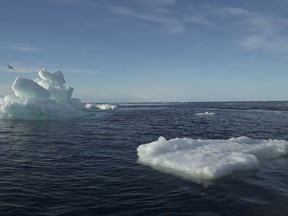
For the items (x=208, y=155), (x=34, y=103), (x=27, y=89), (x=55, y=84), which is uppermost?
(x=55, y=84)

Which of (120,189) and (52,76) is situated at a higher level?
(52,76)

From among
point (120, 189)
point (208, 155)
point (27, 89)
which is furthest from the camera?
point (27, 89)

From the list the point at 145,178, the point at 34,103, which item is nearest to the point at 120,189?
the point at 145,178

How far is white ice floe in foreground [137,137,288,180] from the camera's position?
12.1 meters

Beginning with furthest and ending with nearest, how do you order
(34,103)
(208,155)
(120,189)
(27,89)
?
1. (27,89)
2. (34,103)
3. (208,155)
4. (120,189)

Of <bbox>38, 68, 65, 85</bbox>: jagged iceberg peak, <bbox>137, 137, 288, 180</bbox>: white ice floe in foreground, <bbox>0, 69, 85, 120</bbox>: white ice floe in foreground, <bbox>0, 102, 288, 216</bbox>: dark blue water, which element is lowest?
<bbox>0, 102, 288, 216</bbox>: dark blue water

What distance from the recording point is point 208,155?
14.3m

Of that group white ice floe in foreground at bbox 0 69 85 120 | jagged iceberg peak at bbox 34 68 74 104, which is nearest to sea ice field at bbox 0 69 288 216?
white ice floe in foreground at bbox 0 69 85 120

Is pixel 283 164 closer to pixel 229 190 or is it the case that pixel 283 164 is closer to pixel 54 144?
pixel 229 190

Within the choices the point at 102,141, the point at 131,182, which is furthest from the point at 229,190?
the point at 102,141

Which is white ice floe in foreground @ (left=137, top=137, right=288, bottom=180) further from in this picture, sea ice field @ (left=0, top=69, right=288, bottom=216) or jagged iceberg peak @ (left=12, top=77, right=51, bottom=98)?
jagged iceberg peak @ (left=12, top=77, right=51, bottom=98)

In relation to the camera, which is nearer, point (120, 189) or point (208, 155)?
point (120, 189)

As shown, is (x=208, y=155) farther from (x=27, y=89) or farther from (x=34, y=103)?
(x=27, y=89)

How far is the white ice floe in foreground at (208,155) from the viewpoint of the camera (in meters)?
12.1
